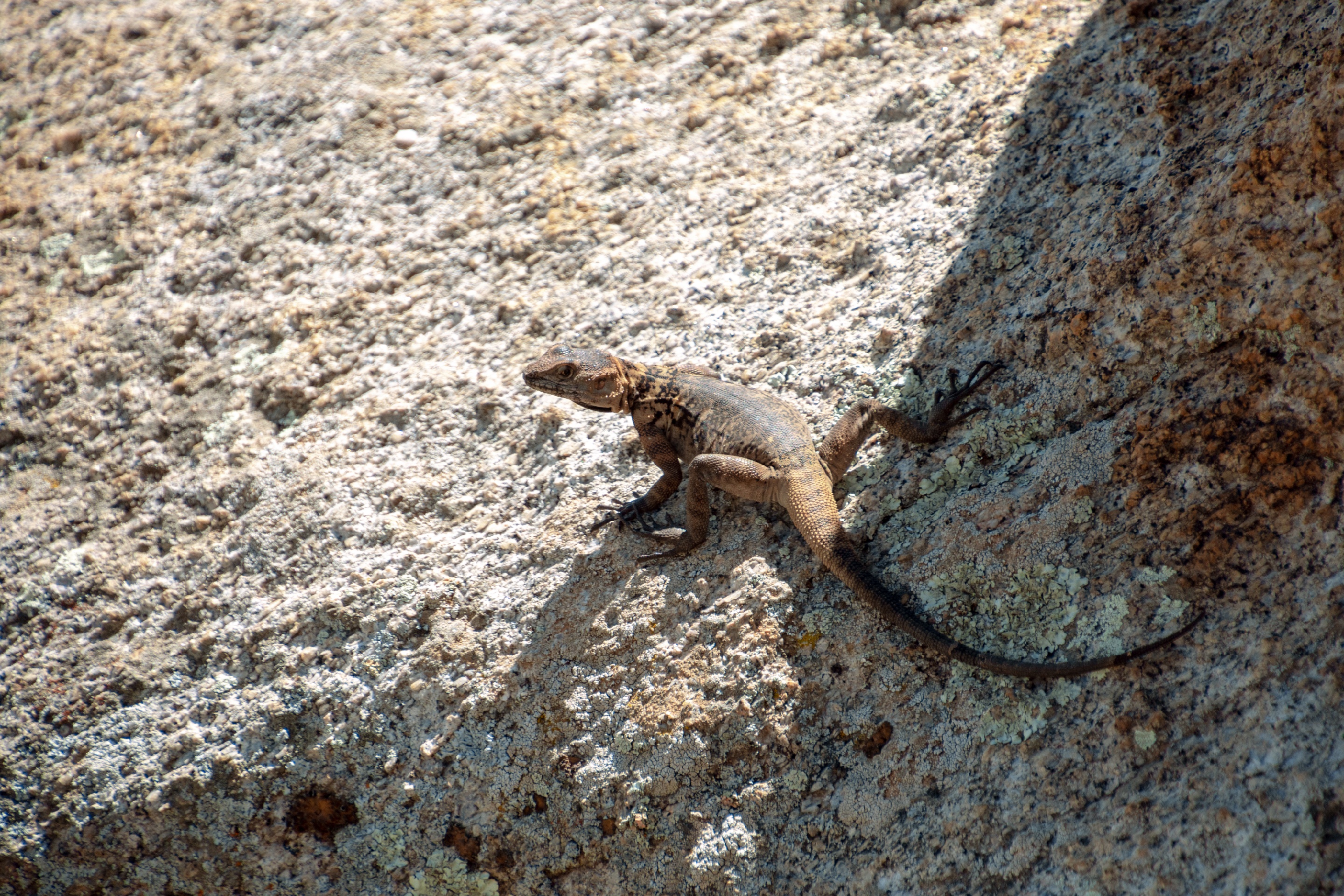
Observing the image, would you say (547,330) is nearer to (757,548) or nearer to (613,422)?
(613,422)

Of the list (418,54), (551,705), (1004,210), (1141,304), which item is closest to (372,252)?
(418,54)

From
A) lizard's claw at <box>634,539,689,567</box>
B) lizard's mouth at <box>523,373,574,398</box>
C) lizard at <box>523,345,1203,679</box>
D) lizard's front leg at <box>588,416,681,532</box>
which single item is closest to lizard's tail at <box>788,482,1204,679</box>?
lizard at <box>523,345,1203,679</box>

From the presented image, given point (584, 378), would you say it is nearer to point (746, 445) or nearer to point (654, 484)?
point (654, 484)

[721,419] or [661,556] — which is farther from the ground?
[721,419]

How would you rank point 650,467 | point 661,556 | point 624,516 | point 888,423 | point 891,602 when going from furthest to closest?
point 650,467, point 624,516, point 661,556, point 888,423, point 891,602

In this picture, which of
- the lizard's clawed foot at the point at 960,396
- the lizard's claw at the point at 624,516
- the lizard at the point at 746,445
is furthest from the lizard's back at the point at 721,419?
the lizard's clawed foot at the point at 960,396

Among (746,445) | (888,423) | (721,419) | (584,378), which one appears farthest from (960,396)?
(584,378)

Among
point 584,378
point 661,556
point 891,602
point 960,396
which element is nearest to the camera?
point 891,602
